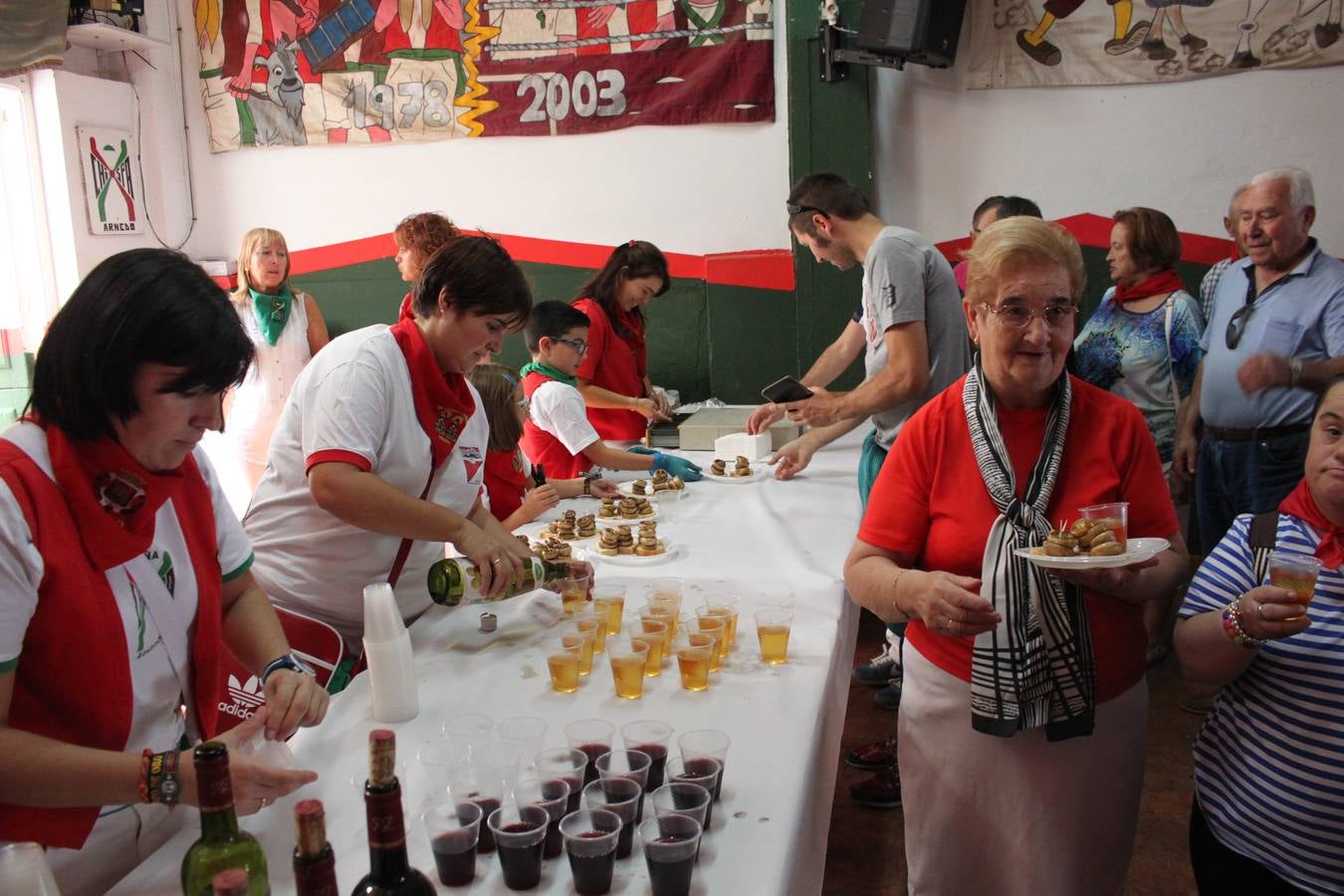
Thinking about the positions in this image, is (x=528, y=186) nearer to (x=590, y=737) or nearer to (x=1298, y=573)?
(x=590, y=737)

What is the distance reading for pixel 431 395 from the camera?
217cm

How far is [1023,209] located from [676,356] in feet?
8.35

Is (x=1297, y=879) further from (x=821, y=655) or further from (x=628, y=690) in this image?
(x=628, y=690)

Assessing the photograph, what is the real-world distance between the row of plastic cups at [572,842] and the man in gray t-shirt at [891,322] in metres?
1.91

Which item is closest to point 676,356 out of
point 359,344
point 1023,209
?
point 1023,209

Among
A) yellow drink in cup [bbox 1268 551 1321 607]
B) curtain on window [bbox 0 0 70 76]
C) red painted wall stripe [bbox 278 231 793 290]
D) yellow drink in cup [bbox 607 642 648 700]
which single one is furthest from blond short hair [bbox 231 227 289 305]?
yellow drink in cup [bbox 1268 551 1321 607]

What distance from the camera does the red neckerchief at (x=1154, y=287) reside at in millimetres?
3875

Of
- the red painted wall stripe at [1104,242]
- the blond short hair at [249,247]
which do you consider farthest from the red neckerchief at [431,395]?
the blond short hair at [249,247]

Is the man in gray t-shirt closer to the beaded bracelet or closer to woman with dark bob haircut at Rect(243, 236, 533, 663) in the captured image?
woman with dark bob haircut at Rect(243, 236, 533, 663)

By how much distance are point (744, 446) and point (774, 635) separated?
2.14 m

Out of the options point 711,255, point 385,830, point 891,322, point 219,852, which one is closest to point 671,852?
point 385,830

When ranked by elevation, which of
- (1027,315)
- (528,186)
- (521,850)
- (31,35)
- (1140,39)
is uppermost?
(31,35)

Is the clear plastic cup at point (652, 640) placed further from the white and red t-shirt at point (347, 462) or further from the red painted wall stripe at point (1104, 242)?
the red painted wall stripe at point (1104, 242)

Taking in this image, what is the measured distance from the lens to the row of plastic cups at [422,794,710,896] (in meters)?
1.22
